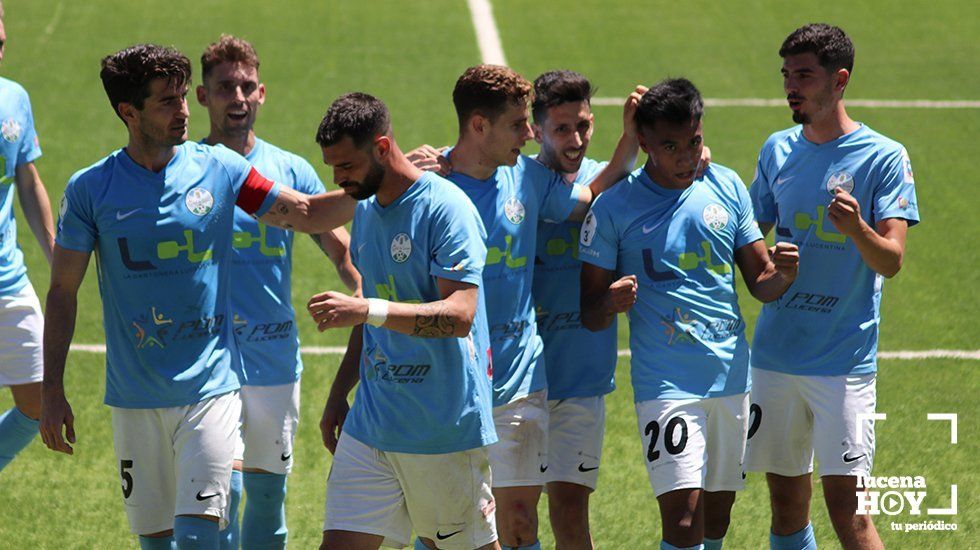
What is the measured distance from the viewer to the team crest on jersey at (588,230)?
19.7 ft

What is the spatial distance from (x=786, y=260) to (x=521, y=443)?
1.41 meters

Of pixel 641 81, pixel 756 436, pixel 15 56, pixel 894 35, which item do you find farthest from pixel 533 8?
pixel 756 436

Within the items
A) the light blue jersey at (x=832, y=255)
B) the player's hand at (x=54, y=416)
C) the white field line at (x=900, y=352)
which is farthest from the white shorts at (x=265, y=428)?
the white field line at (x=900, y=352)

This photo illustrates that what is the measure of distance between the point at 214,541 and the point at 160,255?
1.21 meters

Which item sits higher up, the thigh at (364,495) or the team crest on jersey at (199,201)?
the team crest on jersey at (199,201)

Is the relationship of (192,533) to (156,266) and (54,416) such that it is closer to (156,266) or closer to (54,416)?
(54,416)

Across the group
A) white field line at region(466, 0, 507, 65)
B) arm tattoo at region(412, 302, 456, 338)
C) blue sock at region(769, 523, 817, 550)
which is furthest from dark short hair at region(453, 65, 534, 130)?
white field line at region(466, 0, 507, 65)

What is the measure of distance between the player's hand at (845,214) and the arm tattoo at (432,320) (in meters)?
1.80

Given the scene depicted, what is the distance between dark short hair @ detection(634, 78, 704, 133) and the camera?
5.80 metres

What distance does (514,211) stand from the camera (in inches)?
233

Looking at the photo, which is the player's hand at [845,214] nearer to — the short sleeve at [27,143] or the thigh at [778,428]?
the thigh at [778,428]

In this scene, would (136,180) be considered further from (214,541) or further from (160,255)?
(214,541)

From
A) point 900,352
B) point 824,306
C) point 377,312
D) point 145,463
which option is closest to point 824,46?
point 824,306

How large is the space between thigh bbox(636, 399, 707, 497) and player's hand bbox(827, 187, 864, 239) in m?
0.97
